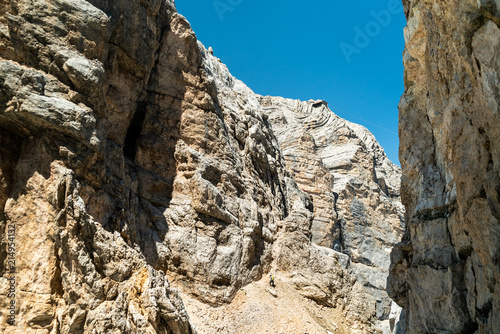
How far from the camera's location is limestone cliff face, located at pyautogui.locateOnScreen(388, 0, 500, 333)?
27.3ft

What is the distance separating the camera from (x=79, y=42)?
18.9m

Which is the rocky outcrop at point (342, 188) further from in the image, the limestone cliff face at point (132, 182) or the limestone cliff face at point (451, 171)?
the limestone cliff face at point (451, 171)

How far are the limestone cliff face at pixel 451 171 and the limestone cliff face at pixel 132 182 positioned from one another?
9084mm

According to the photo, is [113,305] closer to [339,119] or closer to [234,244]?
[234,244]

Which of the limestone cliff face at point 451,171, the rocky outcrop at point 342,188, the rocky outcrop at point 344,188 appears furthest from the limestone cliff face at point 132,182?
the rocky outcrop at point 344,188

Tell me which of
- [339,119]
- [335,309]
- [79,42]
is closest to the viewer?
[79,42]

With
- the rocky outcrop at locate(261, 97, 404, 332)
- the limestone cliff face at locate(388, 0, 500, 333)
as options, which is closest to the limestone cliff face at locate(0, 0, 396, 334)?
the limestone cliff face at locate(388, 0, 500, 333)

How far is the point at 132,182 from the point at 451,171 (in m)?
16.4

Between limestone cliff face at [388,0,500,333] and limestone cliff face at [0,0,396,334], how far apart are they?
9084 mm

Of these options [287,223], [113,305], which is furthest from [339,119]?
[113,305]

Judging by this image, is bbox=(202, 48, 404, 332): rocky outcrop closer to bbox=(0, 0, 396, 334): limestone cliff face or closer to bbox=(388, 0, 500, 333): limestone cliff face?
bbox=(0, 0, 396, 334): limestone cliff face

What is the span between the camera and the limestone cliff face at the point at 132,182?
15.3 m

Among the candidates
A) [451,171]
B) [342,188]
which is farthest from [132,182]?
[342,188]

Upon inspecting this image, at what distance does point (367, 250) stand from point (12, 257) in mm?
49505
